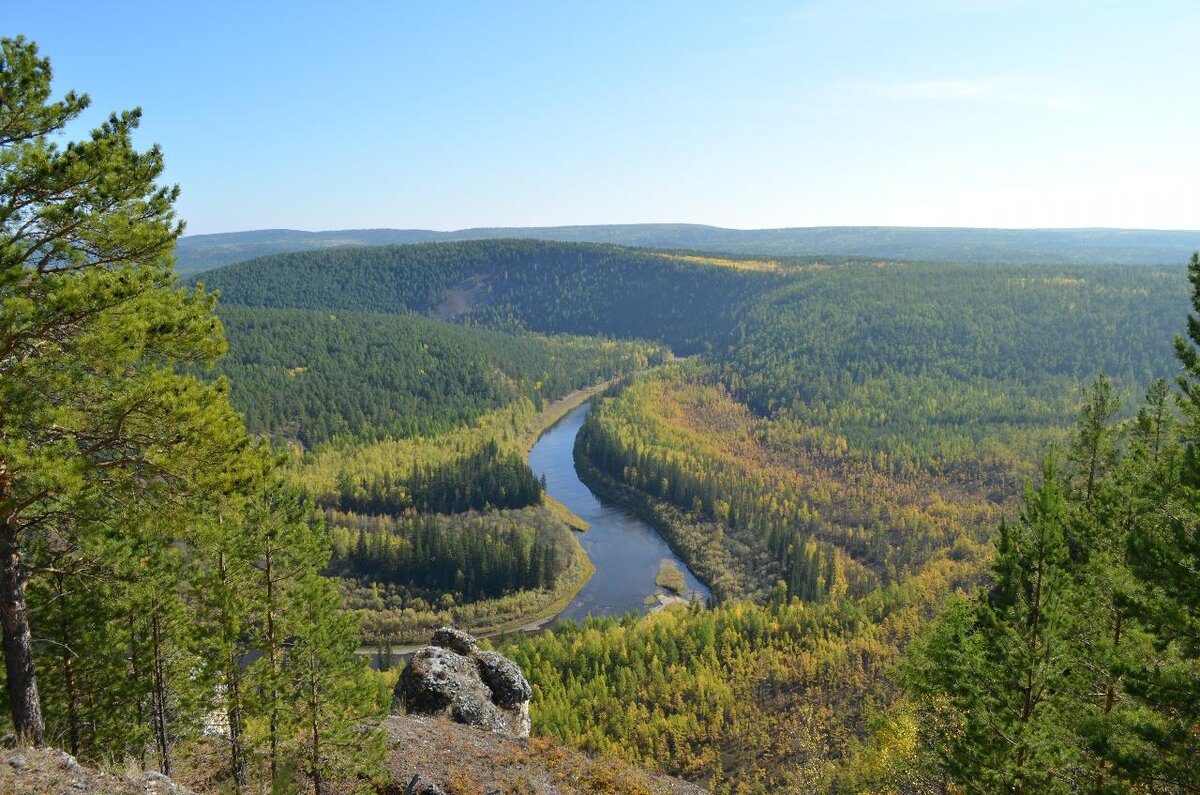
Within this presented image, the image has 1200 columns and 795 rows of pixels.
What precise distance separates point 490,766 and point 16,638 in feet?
57.9

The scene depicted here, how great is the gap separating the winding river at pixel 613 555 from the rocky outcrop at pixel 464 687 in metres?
67.6

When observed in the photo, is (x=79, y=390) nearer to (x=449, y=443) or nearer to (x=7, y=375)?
(x=7, y=375)

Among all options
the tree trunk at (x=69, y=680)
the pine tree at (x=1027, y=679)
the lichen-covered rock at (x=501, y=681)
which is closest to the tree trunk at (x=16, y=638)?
the tree trunk at (x=69, y=680)

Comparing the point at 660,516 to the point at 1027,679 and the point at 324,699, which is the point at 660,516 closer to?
the point at 324,699

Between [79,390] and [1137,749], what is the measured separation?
1020 inches

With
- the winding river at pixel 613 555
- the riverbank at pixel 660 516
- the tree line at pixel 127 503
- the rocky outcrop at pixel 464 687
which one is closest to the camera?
the tree line at pixel 127 503

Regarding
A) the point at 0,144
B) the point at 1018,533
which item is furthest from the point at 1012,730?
the point at 0,144

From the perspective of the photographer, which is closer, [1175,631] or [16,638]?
[1175,631]

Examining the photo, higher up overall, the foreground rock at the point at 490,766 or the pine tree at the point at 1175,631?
the pine tree at the point at 1175,631

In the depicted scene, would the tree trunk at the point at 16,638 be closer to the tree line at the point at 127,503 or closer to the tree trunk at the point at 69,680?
the tree line at the point at 127,503

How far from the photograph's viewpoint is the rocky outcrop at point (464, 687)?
A: 36219 millimetres

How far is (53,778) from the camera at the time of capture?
15.6 m

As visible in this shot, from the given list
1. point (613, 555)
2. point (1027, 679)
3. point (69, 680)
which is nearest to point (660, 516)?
point (613, 555)

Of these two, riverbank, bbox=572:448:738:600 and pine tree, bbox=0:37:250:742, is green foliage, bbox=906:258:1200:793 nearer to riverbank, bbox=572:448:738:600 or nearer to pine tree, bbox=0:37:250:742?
pine tree, bbox=0:37:250:742
